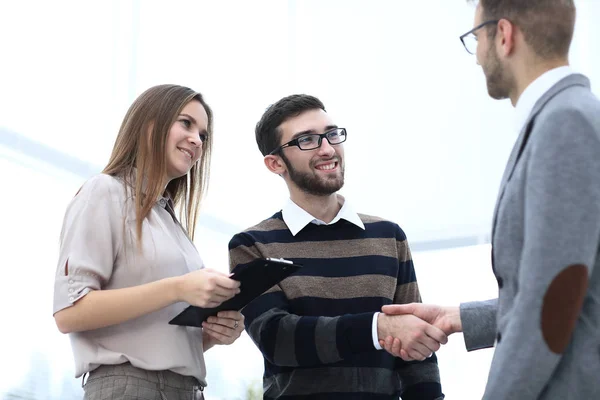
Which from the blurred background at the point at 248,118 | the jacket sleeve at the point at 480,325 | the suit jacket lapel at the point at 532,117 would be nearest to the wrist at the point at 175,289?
the jacket sleeve at the point at 480,325

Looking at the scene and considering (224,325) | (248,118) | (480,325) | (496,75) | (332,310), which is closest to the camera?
(496,75)

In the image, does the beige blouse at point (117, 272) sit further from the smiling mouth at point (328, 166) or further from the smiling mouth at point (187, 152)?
the smiling mouth at point (328, 166)

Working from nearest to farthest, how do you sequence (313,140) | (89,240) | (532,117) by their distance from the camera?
(532,117)
(89,240)
(313,140)

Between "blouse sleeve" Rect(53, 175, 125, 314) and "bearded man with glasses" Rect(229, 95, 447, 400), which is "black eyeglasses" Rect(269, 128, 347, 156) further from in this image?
"blouse sleeve" Rect(53, 175, 125, 314)

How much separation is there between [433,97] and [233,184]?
1.46 meters

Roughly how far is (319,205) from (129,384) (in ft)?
3.00

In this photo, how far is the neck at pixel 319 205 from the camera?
2521 millimetres

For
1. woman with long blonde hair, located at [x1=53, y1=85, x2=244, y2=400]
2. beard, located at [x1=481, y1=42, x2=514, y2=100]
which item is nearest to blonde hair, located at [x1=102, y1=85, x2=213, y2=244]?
woman with long blonde hair, located at [x1=53, y1=85, x2=244, y2=400]

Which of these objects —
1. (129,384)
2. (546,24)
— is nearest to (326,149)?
(129,384)

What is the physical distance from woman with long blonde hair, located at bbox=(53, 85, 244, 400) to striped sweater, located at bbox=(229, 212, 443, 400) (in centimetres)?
17

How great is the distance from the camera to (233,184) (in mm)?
4691

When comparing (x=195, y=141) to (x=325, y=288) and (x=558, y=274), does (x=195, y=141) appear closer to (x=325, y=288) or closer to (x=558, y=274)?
(x=325, y=288)

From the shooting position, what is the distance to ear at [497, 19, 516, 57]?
150 centimetres

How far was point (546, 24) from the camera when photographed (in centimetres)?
147
